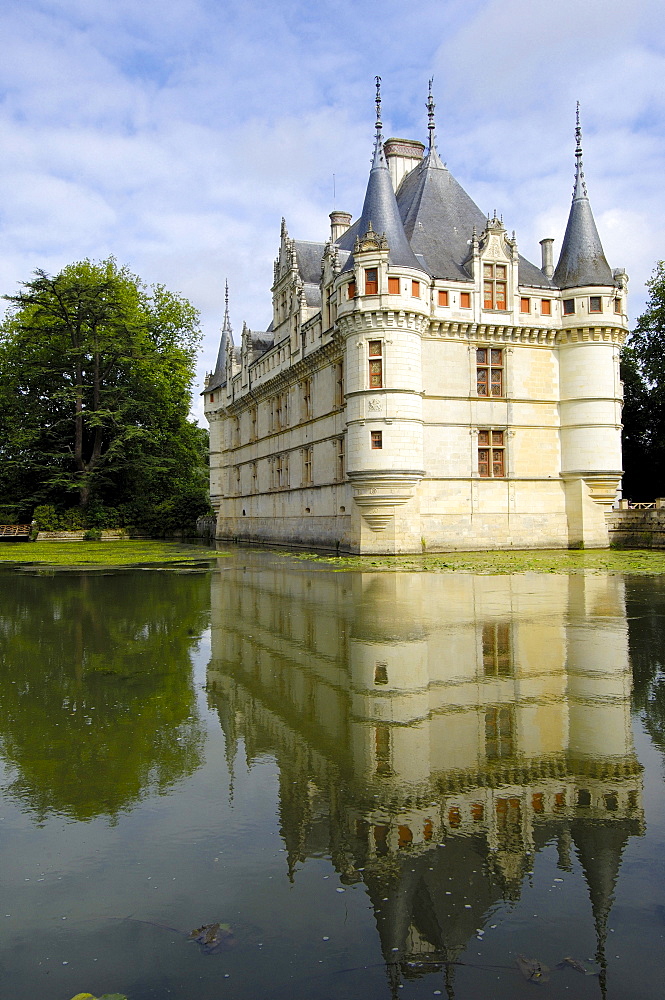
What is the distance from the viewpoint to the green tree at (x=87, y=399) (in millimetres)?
41719

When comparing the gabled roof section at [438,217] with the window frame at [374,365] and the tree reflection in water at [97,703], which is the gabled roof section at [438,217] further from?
the tree reflection in water at [97,703]

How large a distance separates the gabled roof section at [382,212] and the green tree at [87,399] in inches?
766

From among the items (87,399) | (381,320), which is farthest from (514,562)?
(87,399)

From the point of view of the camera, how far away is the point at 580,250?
28938 mm

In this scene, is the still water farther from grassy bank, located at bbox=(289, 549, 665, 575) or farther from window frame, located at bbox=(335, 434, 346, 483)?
window frame, located at bbox=(335, 434, 346, 483)

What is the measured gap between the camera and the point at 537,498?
28.7 meters

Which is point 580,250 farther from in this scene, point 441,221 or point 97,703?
point 97,703

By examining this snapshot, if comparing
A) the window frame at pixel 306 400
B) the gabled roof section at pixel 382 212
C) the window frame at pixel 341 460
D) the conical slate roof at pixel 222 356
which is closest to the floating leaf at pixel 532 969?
the gabled roof section at pixel 382 212

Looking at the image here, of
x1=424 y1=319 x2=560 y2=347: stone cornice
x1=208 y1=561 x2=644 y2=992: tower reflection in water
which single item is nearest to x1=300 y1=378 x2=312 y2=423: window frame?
x1=424 y1=319 x2=560 y2=347: stone cornice

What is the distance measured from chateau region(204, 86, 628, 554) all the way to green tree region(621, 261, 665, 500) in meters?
11.6

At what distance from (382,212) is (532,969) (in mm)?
26425

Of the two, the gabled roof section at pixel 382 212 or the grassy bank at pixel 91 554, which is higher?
the gabled roof section at pixel 382 212

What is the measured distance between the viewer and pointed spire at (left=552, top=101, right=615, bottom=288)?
28.5 m

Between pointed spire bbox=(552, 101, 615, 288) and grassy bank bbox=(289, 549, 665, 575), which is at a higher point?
pointed spire bbox=(552, 101, 615, 288)
